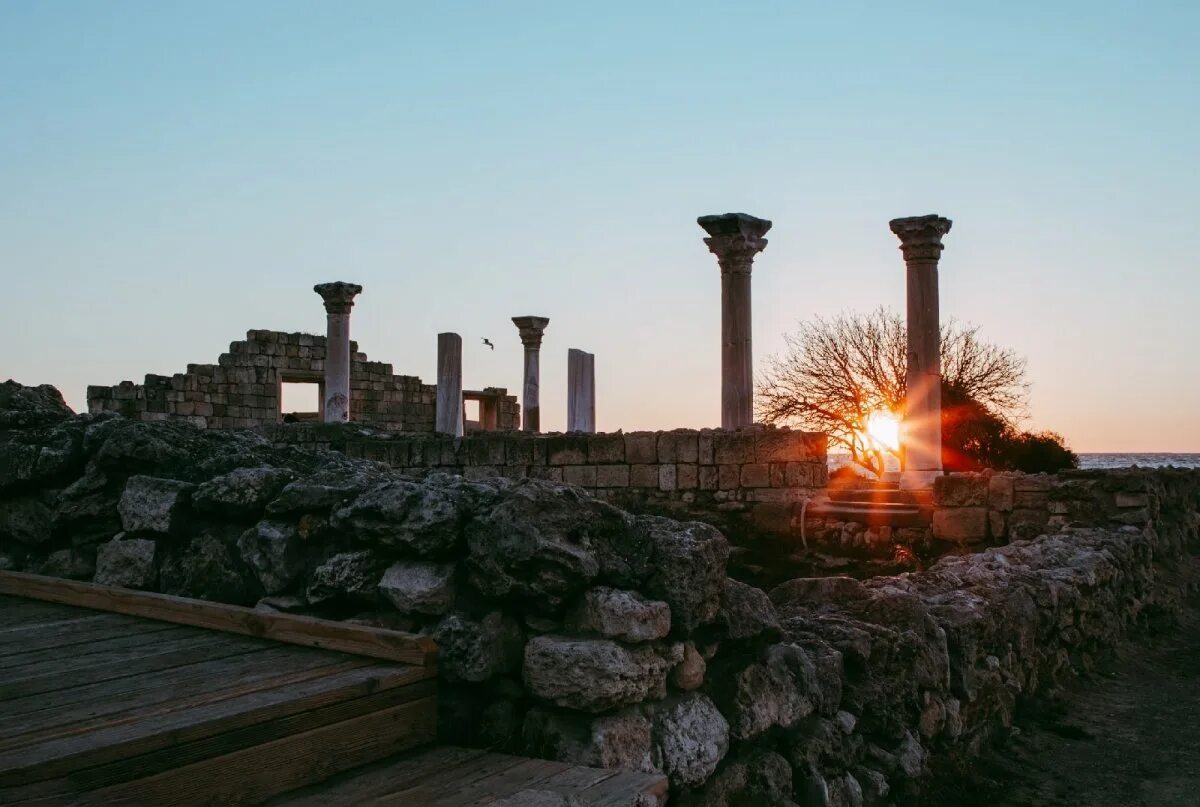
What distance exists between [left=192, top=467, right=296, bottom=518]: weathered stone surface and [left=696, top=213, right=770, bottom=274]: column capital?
38.9 ft

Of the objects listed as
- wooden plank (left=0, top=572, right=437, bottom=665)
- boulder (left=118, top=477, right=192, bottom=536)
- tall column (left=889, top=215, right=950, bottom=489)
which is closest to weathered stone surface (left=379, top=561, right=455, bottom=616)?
wooden plank (left=0, top=572, right=437, bottom=665)

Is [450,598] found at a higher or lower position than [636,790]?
higher

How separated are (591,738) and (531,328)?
864 inches

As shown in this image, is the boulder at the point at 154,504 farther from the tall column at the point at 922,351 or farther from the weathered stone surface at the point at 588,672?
the tall column at the point at 922,351

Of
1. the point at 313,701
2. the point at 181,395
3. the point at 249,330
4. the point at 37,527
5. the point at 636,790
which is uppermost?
the point at 249,330

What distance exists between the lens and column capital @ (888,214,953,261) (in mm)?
15594

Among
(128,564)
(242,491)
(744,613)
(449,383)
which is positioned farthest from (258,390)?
(744,613)

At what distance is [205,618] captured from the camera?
125 inches

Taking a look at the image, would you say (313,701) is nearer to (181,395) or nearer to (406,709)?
(406,709)

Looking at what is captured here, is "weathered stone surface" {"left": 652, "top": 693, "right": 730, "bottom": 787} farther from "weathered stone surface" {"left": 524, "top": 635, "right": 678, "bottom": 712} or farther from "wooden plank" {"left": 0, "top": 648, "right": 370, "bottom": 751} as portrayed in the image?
"wooden plank" {"left": 0, "top": 648, "right": 370, "bottom": 751}

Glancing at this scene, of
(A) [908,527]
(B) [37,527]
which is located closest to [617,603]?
(B) [37,527]

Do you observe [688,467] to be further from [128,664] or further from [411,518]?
[128,664]

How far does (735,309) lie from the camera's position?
600 inches

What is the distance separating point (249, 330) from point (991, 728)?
73.9 feet
